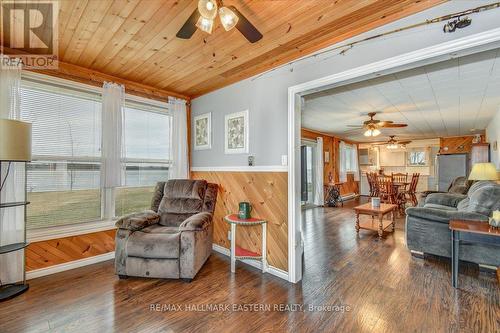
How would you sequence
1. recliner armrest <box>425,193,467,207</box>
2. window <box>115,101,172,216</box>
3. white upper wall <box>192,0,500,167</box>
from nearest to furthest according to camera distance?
1. white upper wall <box>192,0,500,167</box>
2. window <box>115,101,172,216</box>
3. recliner armrest <box>425,193,467,207</box>

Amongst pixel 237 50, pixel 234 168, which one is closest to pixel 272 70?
pixel 237 50

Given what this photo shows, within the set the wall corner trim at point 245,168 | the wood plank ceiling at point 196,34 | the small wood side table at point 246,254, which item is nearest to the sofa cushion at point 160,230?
the small wood side table at point 246,254

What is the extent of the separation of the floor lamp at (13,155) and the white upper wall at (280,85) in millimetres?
2124

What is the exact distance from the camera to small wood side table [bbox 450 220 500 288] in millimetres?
2145

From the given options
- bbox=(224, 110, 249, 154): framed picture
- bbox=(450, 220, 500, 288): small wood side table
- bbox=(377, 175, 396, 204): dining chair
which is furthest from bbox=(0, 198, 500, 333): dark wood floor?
bbox=(377, 175, 396, 204): dining chair

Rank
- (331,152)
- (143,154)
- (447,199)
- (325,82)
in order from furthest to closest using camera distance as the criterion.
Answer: (331,152)
(447,199)
(143,154)
(325,82)

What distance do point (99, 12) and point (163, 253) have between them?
7.50ft

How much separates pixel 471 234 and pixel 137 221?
3535mm

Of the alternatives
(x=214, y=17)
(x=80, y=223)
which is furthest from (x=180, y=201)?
(x=214, y=17)

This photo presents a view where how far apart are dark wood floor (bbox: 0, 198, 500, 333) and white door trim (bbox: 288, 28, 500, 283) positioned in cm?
39

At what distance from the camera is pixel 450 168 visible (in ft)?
24.3

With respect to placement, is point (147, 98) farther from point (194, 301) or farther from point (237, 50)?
point (194, 301)

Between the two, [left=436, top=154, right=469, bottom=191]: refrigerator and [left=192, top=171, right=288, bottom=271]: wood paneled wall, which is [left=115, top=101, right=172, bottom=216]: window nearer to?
[left=192, top=171, right=288, bottom=271]: wood paneled wall

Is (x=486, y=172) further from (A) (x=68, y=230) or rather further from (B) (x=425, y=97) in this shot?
(A) (x=68, y=230)
